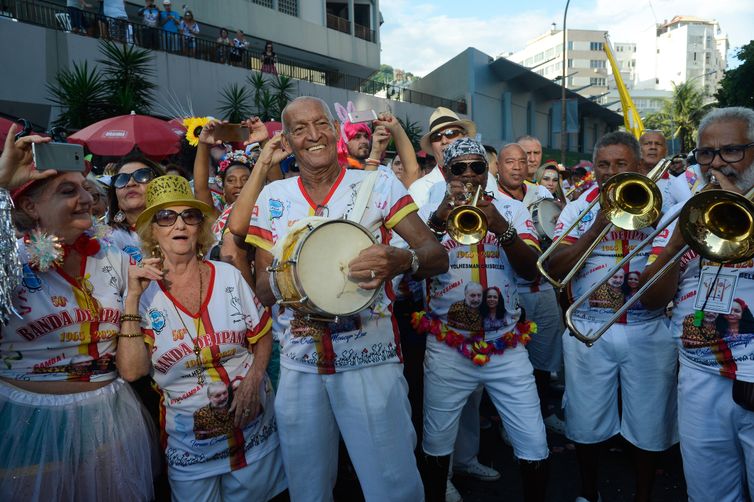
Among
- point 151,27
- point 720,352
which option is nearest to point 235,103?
point 151,27

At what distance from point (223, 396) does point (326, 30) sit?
93.0 feet

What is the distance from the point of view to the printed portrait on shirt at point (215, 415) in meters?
2.75

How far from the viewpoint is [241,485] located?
284cm

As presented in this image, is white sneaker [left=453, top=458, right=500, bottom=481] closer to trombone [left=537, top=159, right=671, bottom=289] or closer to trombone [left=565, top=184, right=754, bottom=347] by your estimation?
trombone [left=537, top=159, right=671, bottom=289]

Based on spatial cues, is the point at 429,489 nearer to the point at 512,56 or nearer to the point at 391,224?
the point at 391,224

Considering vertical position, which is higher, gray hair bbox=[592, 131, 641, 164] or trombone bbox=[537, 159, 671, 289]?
gray hair bbox=[592, 131, 641, 164]

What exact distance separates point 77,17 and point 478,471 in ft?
50.5

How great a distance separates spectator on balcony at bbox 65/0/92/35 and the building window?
43.6 feet

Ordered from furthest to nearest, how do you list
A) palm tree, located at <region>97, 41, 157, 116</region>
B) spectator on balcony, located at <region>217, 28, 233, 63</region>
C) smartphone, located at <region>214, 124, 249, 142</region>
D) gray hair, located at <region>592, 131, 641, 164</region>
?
spectator on balcony, located at <region>217, 28, 233, 63</region> → palm tree, located at <region>97, 41, 157, 116</region> → smartphone, located at <region>214, 124, 249, 142</region> → gray hair, located at <region>592, 131, 641, 164</region>

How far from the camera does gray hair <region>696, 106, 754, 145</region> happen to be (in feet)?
8.77

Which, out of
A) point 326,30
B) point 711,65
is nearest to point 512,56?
point 711,65

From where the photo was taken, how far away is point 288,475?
2787mm

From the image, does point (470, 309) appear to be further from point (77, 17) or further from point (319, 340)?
point (77, 17)

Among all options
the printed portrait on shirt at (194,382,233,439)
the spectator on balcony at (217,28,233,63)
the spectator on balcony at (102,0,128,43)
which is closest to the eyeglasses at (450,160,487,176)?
the printed portrait on shirt at (194,382,233,439)
